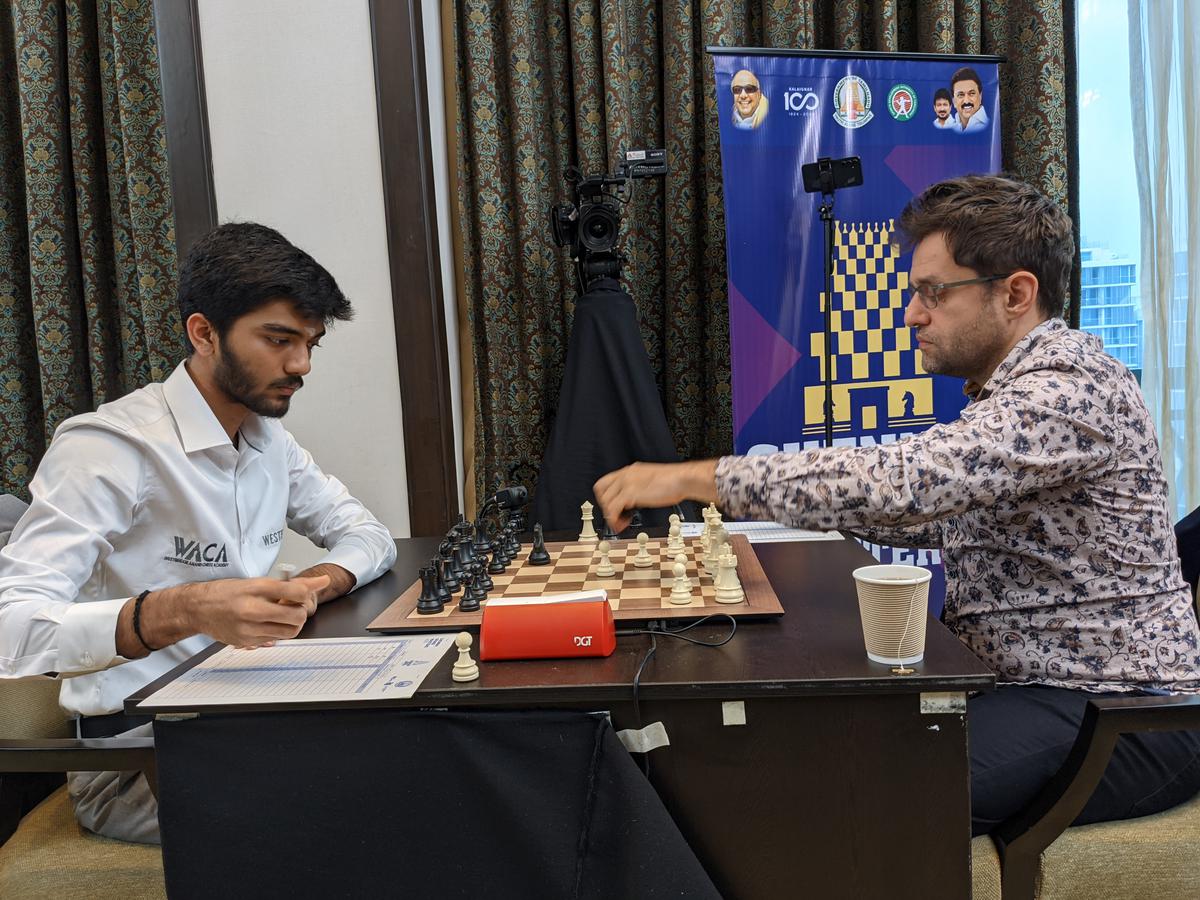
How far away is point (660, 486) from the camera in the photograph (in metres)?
1.42

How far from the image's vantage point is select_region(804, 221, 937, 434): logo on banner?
3.34m

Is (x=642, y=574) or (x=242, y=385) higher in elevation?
(x=242, y=385)

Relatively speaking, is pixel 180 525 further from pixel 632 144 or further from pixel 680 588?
pixel 632 144

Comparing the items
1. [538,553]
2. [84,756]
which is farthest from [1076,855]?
[84,756]

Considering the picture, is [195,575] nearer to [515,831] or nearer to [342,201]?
[515,831]

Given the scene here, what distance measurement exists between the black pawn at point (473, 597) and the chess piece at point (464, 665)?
30cm

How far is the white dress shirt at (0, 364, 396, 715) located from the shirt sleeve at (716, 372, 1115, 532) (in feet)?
3.01

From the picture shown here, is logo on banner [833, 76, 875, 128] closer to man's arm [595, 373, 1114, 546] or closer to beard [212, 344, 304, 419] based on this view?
man's arm [595, 373, 1114, 546]

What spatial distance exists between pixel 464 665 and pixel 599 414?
6.57 feet

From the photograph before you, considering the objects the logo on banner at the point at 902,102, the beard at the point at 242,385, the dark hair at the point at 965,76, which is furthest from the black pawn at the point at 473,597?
the dark hair at the point at 965,76

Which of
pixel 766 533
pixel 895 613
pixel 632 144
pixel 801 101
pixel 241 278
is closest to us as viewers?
pixel 895 613

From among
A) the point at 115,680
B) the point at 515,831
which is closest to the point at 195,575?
the point at 115,680

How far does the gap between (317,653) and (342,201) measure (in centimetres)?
201

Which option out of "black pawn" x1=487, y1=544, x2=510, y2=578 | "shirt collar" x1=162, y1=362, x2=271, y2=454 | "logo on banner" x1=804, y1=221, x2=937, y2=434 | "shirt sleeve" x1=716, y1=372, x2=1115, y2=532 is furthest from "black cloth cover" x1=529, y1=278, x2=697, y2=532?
"shirt sleeve" x1=716, y1=372, x2=1115, y2=532
